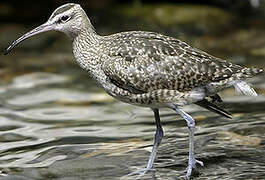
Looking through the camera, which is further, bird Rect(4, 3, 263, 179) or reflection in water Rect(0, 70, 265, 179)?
reflection in water Rect(0, 70, 265, 179)

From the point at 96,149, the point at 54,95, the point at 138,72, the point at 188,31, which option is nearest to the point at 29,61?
the point at 54,95

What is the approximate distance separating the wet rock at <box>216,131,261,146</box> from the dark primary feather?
1.36 meters

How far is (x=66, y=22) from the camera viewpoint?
26.9 feet

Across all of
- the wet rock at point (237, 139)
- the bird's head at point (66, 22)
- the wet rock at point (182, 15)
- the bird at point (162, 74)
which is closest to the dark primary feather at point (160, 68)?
the bird at point (162, 74)

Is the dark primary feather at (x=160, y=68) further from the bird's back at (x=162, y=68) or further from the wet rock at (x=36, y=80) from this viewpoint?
the wet rock at (x=36, y=80)

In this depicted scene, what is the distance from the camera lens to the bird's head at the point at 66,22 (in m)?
8.12

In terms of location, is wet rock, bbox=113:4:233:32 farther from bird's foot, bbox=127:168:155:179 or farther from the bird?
bird's foot, bbox=127:168:155:179

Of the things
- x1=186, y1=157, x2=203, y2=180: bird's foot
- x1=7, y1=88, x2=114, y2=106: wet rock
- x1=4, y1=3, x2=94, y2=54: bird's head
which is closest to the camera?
x1=186, y1=157, x2=203, y2=180: bird's foot

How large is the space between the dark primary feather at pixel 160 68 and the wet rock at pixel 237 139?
4.45 feet

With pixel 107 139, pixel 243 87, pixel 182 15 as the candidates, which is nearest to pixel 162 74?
pixel 243 87

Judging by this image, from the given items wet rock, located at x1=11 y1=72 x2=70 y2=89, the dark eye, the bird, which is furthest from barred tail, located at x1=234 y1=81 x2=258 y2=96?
wet rock, located at x1=11 y1=72 x2=70 y2=89

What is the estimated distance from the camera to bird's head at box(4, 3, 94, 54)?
26.7ft

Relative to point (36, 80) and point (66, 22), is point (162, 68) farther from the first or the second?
point (36, 80)

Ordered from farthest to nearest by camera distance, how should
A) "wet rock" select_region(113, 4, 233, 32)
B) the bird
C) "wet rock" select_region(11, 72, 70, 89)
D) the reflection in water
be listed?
"wet rock" select_region(113, 4, 233, 32), "wet rock" select_region(11, 72, 70, 89), the reflection in water, the bird
